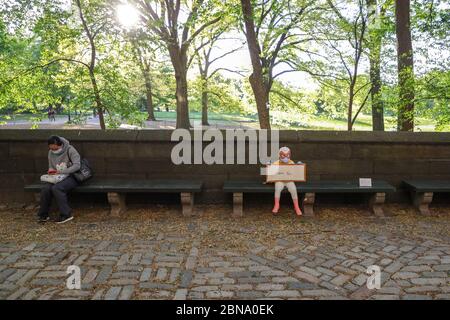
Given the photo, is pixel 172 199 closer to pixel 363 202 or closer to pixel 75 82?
pixel 363 202

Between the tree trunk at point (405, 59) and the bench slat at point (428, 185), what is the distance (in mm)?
2771

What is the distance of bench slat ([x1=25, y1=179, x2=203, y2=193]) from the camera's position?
545cm

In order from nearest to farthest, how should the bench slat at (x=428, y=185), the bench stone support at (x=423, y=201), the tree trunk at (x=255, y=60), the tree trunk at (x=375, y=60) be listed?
the bench slat at (x=428, y=185) → the bench stone support at (x=423, y=201) → the tree trunk at (x=255, y=60) → the tree trunk at (x=375, y=60)

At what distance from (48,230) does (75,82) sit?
8.17 metres

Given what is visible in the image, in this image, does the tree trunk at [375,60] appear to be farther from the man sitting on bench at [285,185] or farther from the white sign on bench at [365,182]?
the man sitting on bench at [285,185]

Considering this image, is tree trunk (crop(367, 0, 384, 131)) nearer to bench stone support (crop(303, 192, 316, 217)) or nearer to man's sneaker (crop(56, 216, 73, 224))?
bench stone support (crop(303, 192, 316, 217))

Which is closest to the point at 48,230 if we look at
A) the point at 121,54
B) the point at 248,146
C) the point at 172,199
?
the point at 172,199

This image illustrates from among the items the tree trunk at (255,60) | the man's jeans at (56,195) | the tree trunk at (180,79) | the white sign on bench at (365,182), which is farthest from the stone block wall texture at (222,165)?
the tree trunk at (180,79)

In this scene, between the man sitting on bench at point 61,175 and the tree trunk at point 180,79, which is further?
the tree trunk at point 180,79

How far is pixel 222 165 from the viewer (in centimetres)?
614

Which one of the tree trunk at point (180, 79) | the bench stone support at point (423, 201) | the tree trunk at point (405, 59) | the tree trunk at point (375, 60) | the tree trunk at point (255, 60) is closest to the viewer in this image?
the bench stone support at point (423, 201)

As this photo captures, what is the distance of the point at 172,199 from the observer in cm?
621

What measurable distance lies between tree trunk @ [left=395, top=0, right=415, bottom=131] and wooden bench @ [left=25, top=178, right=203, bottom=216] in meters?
5.88

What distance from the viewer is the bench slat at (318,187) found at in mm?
5480
